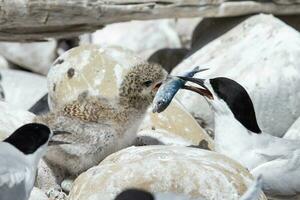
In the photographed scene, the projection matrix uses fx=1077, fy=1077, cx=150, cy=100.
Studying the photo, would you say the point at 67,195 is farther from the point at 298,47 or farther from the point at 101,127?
the point at 298,47

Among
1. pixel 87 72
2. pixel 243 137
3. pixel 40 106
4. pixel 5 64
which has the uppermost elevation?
pixel 243 137

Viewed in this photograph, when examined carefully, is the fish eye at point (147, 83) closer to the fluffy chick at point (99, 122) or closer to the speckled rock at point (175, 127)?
the fluffy chick at point (99, 122)

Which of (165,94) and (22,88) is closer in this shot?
(165,94)

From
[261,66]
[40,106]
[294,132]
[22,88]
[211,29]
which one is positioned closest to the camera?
[294,132]

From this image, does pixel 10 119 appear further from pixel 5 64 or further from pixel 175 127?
pixel 5 64

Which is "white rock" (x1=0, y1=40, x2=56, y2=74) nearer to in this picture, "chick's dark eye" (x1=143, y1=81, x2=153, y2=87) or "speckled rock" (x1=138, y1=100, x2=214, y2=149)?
"speckled rock" (x1=138, y1=100, x2=214, y2=149)

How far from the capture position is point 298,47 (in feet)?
24.2

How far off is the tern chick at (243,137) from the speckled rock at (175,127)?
544 millimetres

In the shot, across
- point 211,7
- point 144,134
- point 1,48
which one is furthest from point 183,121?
point 1,48

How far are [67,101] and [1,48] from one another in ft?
10.1

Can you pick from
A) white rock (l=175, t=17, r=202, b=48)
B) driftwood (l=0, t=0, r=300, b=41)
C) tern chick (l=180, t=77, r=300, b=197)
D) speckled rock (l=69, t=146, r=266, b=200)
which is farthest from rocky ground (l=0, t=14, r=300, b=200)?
white rock (l=175, t=17, r=202, b=48)

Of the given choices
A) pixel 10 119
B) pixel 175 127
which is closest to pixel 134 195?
pixel 10 119

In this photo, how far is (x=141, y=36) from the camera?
9719mm

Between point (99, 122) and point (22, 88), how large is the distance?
2.64 metres
